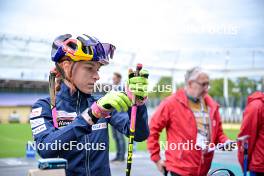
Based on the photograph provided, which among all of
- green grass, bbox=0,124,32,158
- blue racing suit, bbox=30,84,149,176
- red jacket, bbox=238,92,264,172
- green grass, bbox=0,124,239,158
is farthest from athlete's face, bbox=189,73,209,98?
green grass, bbox=0,124,32,158

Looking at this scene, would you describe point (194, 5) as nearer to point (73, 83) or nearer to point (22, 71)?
point (22, 71)

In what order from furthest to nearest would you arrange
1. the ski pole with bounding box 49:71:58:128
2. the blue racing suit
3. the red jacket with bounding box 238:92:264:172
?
1. the red jacket with bounding box 238:92:264:172
2. the ski pole with bounding box 49:71:58:128
3. the blue racing suit

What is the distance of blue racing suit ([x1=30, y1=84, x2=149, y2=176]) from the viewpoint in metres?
2.13

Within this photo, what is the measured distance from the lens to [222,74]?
313 inches

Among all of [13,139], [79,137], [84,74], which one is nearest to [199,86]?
[84,74]

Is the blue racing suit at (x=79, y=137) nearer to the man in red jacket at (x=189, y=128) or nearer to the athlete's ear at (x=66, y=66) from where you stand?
the athlete's ear at (x=66, y=66)

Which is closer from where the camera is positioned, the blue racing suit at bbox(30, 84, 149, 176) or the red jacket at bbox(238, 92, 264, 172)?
the blue racing suit at bbox(30, 84, 149, 176)

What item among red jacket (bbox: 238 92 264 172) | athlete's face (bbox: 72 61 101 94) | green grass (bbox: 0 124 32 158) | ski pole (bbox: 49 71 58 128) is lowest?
green grass (bbox: 0 124 32 158)

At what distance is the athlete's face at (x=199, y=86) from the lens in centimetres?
368

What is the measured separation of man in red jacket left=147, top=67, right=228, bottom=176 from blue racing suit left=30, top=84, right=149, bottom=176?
4.06 feet

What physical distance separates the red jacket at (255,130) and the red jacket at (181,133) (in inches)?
15.7

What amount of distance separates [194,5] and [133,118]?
13.4 ft

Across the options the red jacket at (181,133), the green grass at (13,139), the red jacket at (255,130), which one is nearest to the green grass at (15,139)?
the green grass at (13,139)

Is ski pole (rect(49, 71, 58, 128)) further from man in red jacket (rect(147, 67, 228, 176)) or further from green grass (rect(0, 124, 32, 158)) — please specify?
green grass (rect(0, 124, 32, 158))
